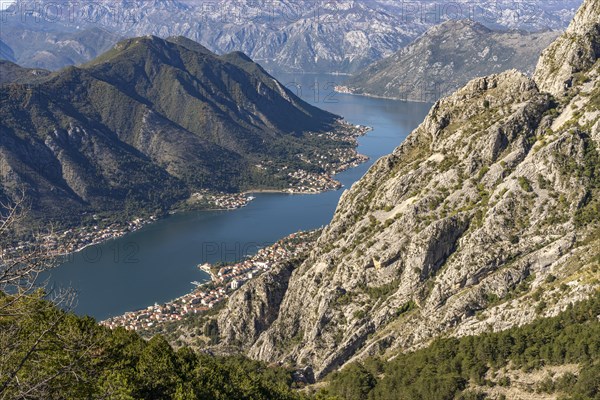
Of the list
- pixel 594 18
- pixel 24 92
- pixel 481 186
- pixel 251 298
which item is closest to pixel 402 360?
pixel 481 186

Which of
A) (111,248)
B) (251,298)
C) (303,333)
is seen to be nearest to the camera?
(303,333)

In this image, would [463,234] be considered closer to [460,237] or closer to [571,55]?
[460,237]

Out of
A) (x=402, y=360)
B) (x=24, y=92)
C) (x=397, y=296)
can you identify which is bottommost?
(x=402, y=360)

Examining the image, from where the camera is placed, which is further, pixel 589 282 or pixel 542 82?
pixel 542 82

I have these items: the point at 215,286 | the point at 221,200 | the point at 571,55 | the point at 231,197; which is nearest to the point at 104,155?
the point at 221,200

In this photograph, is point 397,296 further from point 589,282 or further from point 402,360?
point 589,282

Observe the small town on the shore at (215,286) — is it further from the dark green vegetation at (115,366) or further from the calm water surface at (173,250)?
the dark green vegetation at (115,366)
